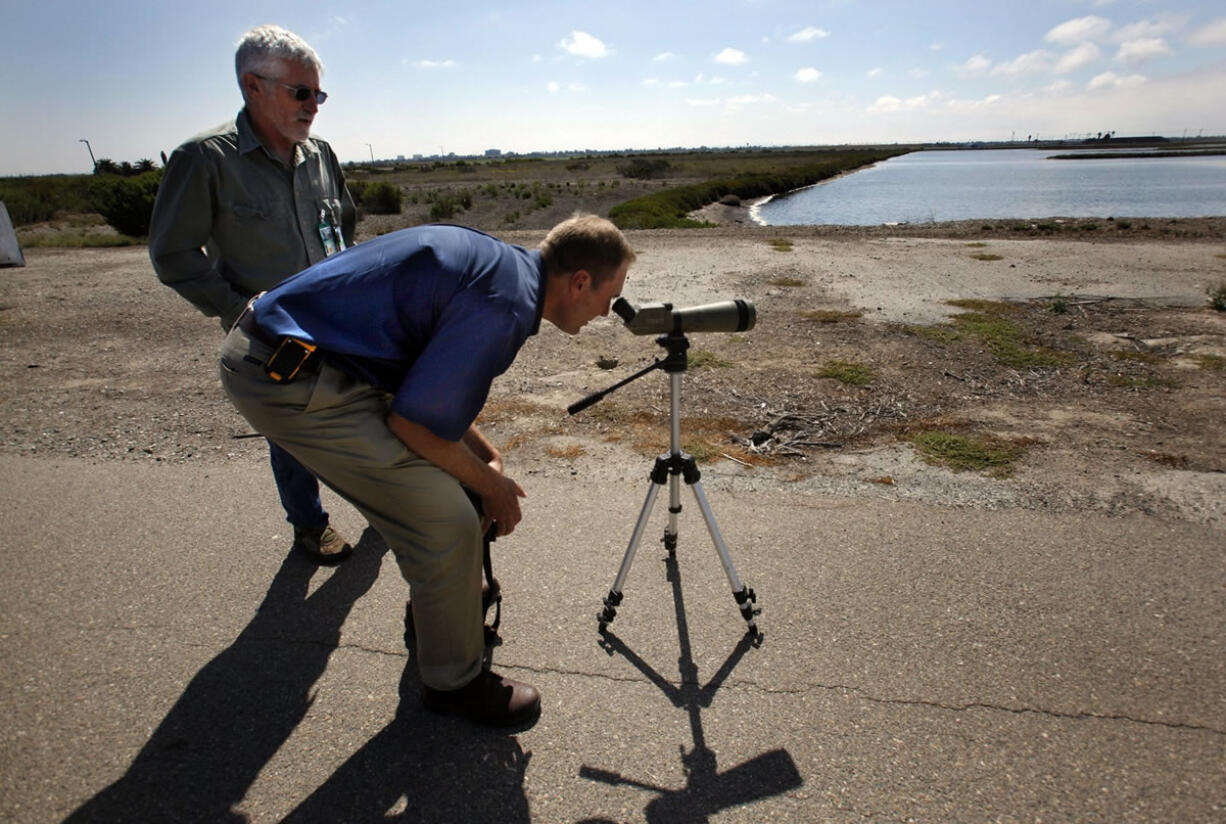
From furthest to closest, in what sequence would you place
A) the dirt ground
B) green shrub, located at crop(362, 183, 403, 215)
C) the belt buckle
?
1. green shrub, located at crop(362, 183, 403, 215)
2. the dirt ground
3. the belt buckle

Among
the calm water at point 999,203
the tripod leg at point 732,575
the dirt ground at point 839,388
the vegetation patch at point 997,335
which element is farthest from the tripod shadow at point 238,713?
the calm water at point 999,203

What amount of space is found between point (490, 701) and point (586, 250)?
5.06ft

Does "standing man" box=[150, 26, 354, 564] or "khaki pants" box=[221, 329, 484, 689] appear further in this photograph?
"standing man" box=[150, 26, 354, 564]

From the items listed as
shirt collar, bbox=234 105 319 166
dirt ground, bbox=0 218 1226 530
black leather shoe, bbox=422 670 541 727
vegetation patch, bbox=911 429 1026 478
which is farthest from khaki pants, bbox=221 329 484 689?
vegetation patch, bbox=911 429 1026 478

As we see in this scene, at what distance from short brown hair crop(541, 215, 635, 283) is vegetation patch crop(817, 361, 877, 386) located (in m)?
3.74

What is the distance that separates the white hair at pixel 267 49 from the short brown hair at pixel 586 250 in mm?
1510

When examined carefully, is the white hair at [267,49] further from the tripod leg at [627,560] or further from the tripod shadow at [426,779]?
the tripod shadow at [426,779]

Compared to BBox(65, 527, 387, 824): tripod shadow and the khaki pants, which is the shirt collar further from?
BBox(65, 527, 387, 824): tripod shadow

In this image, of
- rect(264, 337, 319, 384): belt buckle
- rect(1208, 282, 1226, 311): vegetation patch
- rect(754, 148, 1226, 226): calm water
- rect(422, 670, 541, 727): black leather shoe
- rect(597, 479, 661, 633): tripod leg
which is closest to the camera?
rect(264, 337, 319, 384): belt buckle

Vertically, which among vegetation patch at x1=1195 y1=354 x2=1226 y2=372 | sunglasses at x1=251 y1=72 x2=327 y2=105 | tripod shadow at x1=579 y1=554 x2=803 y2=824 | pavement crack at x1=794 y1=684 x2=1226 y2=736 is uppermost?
sunglasses at x1=251 y1=72 x2=327 y2=105

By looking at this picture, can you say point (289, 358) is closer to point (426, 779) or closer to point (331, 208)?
point (426, 779)

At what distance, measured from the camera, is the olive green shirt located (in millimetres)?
2697

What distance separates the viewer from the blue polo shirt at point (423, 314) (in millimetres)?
1705

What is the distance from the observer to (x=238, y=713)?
2.33 metres
